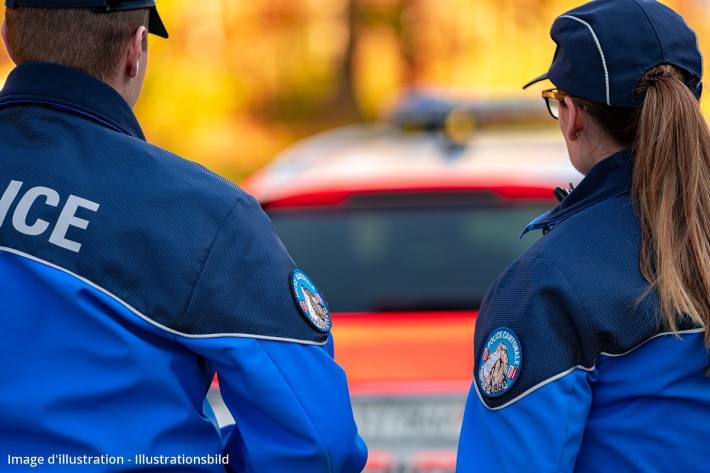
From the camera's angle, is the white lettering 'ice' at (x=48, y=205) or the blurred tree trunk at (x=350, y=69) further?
the blurred tree trunk at (x=350, y=69)

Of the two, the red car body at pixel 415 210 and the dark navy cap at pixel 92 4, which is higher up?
the dark navy cap at pixel 92 4

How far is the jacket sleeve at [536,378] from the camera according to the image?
2.01m

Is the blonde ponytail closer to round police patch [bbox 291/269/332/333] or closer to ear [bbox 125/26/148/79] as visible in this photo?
round police patch [bbox 291/269/332/333]

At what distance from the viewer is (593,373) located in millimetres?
2045

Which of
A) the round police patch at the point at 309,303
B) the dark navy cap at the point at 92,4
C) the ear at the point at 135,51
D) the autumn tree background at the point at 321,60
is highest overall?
the dark navy cap at the point at 92,4

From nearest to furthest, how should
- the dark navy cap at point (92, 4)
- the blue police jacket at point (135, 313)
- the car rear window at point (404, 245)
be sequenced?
the blue police jacket at point (135, 313) < the dark navy cap at point (92, 4) < the car rear window at point (404, 245)

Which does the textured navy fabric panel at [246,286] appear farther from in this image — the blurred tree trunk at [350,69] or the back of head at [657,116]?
the blurred tree trunk at [350,69]

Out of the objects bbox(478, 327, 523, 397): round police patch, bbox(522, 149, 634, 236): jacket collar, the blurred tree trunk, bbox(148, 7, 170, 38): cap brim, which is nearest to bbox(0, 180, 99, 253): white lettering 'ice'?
bbox(148, 7, 170, 38): cap brim

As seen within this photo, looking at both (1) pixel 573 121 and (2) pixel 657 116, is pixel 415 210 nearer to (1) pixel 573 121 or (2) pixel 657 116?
(1) pixel 573 121

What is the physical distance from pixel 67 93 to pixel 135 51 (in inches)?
5.8

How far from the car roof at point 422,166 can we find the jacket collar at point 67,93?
1822mm

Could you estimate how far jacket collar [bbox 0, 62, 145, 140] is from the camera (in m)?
2.11

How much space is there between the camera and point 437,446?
Result: 3252 mm

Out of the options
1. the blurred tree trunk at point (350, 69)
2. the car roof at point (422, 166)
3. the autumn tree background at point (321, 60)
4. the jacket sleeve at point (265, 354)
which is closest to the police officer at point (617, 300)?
the jacket sleeve at point (265, 354)
